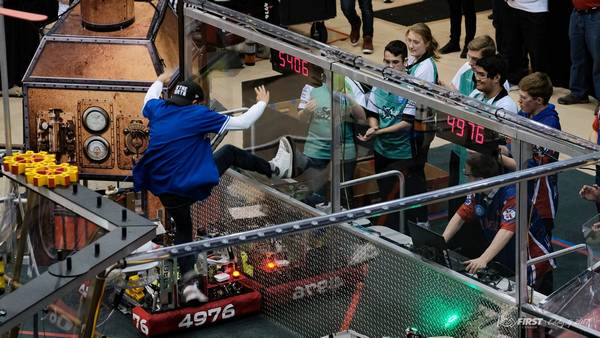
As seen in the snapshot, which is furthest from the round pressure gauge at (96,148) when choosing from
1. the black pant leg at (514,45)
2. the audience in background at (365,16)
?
the audience in background at (365,16)

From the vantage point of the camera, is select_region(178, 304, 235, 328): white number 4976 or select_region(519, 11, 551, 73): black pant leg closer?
select_region(178, 304, 235, 328): white number 4976

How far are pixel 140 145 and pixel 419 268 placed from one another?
289cm

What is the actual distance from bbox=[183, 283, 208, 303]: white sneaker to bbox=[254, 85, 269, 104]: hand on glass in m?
1.28

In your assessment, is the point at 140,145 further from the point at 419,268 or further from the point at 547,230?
the point at 547,230

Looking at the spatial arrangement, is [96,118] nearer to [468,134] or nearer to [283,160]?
[283,160]

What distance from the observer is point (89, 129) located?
9.09m

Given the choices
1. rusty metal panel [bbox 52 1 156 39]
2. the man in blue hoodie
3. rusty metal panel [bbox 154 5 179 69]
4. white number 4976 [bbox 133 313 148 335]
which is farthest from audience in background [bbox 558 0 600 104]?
white number 4976 [bbox 133 313 148 335]

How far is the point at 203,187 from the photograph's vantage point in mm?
8023

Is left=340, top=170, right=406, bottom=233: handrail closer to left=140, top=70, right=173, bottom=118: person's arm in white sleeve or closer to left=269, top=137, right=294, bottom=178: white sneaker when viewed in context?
left=269, top=137, right=294, bottom=178: white sneaker

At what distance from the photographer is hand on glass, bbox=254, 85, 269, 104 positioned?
26.8 feet

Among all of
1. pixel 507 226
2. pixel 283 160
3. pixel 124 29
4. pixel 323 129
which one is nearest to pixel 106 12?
pixel 124 29

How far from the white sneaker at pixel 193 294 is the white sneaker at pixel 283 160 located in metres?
0.92

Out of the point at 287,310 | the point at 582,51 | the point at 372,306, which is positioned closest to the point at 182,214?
the point at 287,310

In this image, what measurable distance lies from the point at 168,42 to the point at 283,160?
5.63ft
